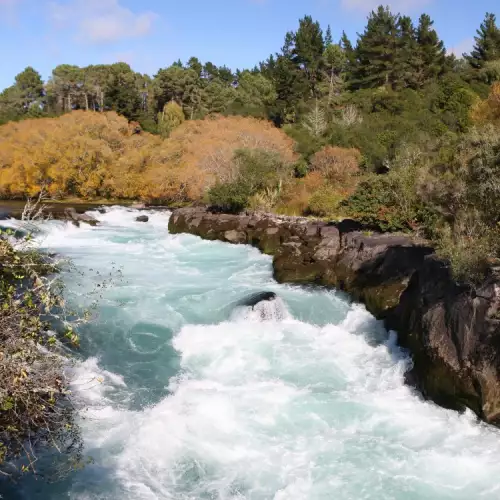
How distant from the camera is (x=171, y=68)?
2596 inches

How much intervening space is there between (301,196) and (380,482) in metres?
21.3

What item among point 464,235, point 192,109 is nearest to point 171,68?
point 192,109

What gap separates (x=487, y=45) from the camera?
5594cm

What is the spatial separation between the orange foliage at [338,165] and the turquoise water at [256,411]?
15785 mm

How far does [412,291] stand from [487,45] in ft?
179

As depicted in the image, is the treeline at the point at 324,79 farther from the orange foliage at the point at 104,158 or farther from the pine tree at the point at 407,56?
the orange foliage at the point at 104,158

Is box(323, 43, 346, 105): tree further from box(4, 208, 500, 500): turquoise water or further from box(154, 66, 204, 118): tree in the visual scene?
box(4, 208, 500, 500): turquoise water

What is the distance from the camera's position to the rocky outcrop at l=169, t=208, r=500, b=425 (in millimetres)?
9453

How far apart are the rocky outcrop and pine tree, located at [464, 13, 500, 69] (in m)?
44.3

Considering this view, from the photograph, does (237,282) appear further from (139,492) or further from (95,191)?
(95,191)

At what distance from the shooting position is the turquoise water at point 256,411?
26.6ft

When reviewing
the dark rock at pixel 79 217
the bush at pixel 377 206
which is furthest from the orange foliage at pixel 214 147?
the bush at pixel 377 206

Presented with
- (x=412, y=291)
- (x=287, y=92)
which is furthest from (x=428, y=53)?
(x=412, y=291)

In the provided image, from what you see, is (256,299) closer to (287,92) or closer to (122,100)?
(287,92)
